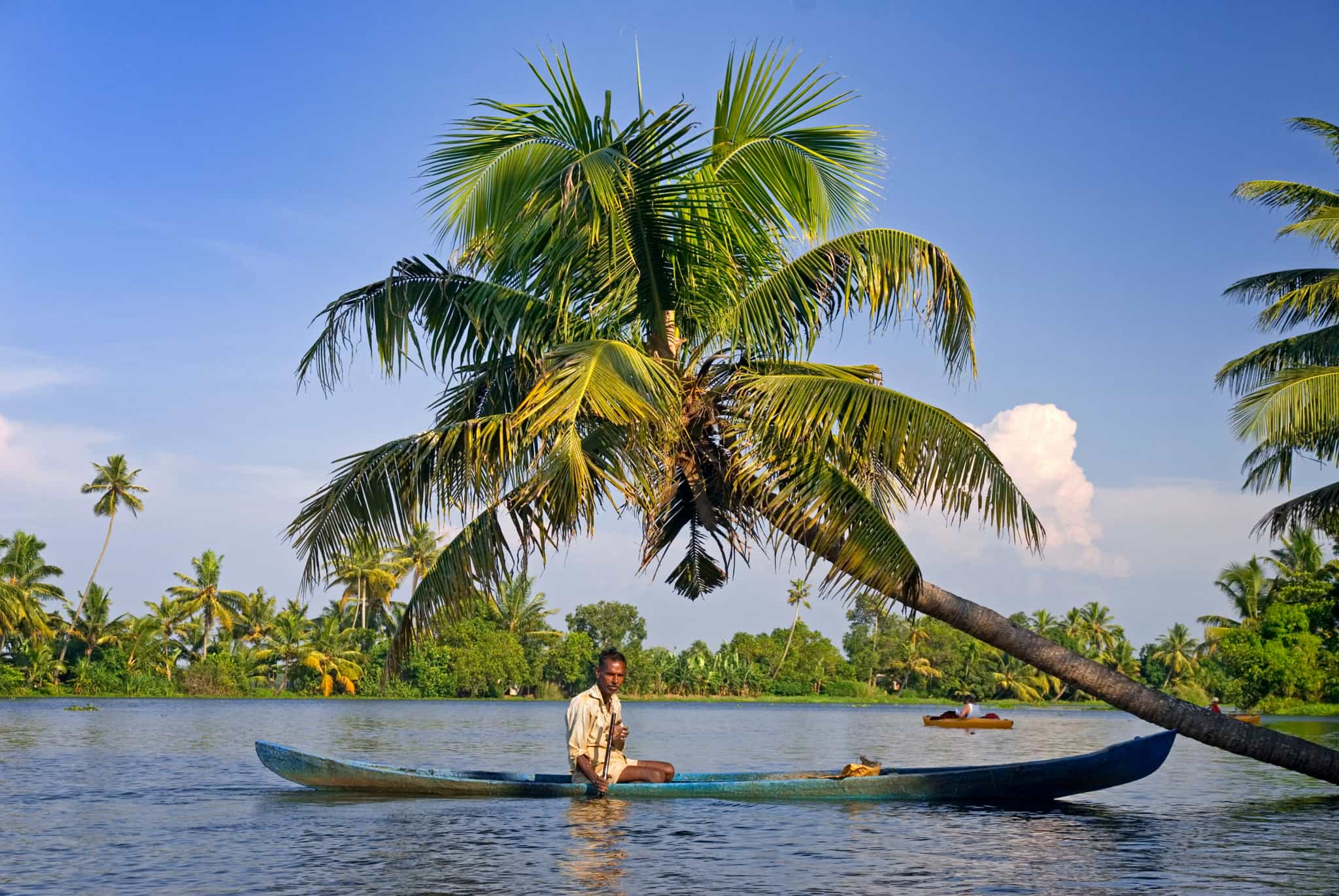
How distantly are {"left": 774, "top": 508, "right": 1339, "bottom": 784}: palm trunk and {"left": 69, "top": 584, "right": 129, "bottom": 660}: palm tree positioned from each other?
5871 cm

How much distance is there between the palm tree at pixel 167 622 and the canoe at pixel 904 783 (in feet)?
181

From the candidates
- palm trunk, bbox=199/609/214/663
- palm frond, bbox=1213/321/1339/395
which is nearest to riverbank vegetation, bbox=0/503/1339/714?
palm trunk, bbox=199/609/214/663

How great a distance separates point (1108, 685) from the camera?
951 cm

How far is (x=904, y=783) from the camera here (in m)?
11.0

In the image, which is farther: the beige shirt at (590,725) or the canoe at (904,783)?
the canoe at (904,783)

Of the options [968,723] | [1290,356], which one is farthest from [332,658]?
[1290,356]

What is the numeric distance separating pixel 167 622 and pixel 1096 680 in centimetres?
6072

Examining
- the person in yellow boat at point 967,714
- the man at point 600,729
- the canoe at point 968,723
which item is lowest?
the canoe at point 968,723

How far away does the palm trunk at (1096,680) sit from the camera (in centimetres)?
932

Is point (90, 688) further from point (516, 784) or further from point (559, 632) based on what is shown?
point (516, 784)

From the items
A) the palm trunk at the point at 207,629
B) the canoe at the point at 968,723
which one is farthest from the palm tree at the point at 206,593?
the canoe at the point at 968,723

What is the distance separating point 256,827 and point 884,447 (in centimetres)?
631

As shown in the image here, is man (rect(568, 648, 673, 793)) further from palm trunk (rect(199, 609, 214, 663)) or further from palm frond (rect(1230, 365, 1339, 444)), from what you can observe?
palm trunk (rect(199, 609, 214, 663))

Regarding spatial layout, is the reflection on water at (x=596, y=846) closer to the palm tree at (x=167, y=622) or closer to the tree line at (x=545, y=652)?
the tree line at (x=545, y=652)
